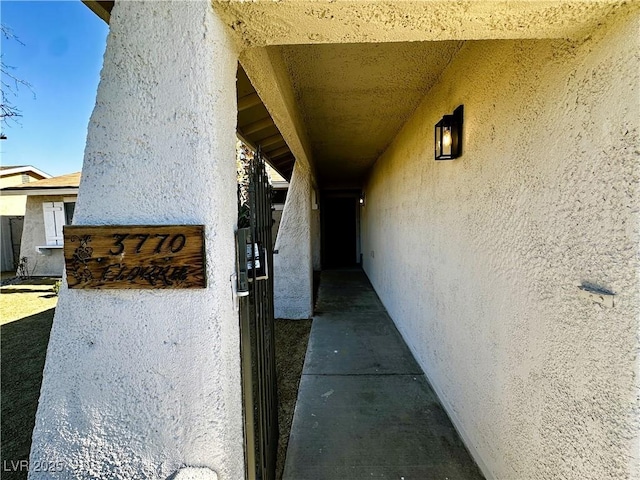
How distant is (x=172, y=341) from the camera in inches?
40.1

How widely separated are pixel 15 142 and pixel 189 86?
17.0 ft

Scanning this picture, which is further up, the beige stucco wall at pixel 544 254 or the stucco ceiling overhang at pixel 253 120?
the stucco ceiling overhang at pixel 253 120

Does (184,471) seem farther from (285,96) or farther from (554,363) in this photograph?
(285,96)

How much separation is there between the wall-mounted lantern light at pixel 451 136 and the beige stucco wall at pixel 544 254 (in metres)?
0.10

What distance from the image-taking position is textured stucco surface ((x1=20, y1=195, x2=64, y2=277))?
9.58 meters

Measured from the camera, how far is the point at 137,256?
1020 millimetres

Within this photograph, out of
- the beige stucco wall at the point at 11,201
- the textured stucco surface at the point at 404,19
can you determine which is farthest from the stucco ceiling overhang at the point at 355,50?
the beige stucco wall at the point at 11,201

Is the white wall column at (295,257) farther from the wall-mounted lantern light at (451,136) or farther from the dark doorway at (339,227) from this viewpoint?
the dark doorway at (339,227)

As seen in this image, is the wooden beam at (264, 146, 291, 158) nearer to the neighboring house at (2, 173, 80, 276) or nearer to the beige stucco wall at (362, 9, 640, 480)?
the beige stucco wall at (362, 9, 640, 480)

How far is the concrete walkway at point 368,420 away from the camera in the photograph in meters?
2.07

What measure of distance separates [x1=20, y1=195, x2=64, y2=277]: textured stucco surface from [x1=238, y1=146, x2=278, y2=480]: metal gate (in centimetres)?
1113

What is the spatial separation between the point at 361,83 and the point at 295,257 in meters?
3.19

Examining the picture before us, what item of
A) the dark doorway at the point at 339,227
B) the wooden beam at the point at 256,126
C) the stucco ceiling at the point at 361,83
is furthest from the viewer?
the dark doorway at the point at 339,227

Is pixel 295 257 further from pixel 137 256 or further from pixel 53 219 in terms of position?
pixel 53 219
